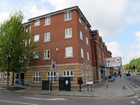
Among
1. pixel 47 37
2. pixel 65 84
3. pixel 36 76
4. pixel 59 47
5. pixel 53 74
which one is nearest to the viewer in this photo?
pixel 65 84

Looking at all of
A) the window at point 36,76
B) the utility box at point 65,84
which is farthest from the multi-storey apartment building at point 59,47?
the utility box at point 65,84

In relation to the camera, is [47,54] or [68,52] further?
Result: [47,54]

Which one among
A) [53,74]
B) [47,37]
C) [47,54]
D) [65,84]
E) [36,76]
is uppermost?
[47,37]

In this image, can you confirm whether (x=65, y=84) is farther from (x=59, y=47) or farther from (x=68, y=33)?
(x=68, y=33)

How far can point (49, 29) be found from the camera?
19.7 metres

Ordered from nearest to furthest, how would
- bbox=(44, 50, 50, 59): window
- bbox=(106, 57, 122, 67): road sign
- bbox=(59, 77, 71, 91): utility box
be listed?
bbox=(59, 77, 71, 91): utility box
bbox=(106, 57, 122, 67): road sign
bbox=(44, 50, 50, 59): window

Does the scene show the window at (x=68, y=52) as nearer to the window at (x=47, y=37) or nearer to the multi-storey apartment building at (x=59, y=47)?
the multi-storey apartment building at (x=59, y=47)

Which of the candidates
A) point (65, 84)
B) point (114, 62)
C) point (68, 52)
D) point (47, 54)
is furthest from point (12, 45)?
point (114, 62)

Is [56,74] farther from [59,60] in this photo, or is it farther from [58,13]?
[58,13]

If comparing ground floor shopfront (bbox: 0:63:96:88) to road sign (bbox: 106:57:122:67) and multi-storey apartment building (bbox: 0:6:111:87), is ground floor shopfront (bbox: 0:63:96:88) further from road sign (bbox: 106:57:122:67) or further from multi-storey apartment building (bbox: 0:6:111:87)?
road sign (bbox: 106:57:122:67)

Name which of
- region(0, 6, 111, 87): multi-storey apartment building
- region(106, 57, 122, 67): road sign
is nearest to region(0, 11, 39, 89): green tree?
region(0, 6, 111, 87): multi-storey apartment building

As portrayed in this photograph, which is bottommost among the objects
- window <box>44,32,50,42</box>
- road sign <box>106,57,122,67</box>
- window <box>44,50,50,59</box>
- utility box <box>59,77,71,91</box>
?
utility box <box>59,77,71,91</box>

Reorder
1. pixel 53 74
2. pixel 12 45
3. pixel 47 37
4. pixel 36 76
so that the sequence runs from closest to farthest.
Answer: pixel 12 45
pixel 53 74
pixel 36 76
pixel 47 37

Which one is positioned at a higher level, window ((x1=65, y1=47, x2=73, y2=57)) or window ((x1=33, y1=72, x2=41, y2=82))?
window ((x1=65, y1=47, x2=73, y2=57))
